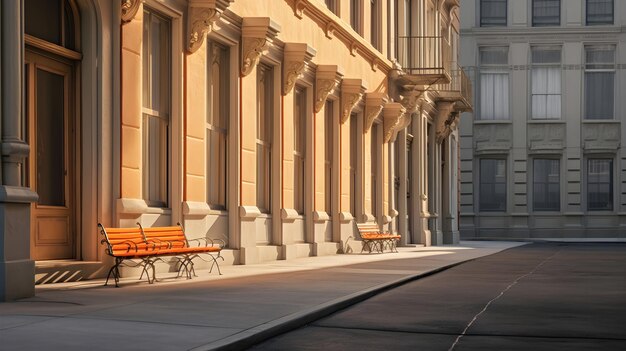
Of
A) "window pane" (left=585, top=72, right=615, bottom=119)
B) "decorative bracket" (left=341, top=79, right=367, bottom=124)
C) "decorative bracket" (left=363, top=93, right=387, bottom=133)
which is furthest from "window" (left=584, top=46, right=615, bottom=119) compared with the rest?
"decorative bracket" (left=341, top=79, right=367, bottom=124)

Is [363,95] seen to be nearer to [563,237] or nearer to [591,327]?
[591,327]

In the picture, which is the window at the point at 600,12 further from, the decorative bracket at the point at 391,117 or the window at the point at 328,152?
the window at the point at 328,152

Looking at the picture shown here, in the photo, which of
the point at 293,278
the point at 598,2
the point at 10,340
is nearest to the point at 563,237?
the point at 598,2

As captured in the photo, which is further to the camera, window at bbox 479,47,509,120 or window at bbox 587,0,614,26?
window at bbox 479,47,509,120

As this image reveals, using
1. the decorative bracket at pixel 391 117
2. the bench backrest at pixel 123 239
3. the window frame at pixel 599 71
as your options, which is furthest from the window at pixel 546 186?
the bench backrest at pixel 123 239

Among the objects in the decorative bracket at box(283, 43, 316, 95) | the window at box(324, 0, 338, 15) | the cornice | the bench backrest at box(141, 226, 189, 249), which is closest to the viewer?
the bench backrest at box(141, 226, 189, 249)

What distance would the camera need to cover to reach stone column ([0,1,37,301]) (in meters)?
11.8

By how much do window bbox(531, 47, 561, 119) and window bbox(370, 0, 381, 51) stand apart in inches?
881

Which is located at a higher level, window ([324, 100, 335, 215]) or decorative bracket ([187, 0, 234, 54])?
decorative bracket ([187, 0, 234, 54])

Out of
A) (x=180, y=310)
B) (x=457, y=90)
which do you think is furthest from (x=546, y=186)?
Result: (x=180, y=310)

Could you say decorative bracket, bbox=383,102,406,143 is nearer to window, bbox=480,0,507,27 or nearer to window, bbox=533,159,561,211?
window, bbox=533,159,561,211

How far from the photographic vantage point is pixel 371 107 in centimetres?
3116

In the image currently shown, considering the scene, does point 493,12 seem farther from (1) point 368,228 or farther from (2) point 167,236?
(2) point 167,236

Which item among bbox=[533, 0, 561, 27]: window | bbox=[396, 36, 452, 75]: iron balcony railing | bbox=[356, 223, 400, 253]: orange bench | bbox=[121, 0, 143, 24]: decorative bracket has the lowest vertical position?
bbox=[356, 223, 400, 253]: orange bench
